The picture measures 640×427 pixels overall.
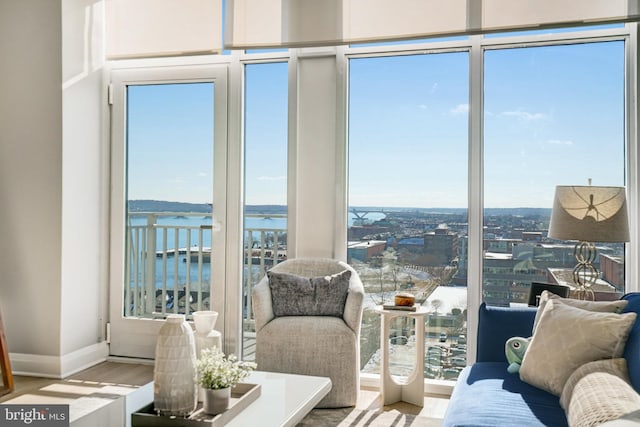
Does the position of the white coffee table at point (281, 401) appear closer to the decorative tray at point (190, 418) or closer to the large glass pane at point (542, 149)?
the decorative tray at point (190, 418)

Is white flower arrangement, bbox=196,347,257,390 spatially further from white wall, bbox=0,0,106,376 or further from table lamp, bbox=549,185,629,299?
white wall, bbox=0,0,106,376

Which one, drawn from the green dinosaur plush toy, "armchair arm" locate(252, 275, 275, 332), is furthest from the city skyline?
the green dinosaur plush toy

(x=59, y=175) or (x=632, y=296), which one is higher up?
(x=59, y=175)

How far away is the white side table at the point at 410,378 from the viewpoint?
138 inches

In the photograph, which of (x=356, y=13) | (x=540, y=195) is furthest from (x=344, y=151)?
(x=540, y=195)

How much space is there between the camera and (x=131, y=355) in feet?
14.5

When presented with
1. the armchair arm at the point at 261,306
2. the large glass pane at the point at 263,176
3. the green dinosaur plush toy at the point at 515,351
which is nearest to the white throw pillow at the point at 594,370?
the green dinosaur plush toy at the point at 515,351

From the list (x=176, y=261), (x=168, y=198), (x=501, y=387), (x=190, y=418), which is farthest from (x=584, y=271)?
(x=168, y=198)

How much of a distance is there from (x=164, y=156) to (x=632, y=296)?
3.37m

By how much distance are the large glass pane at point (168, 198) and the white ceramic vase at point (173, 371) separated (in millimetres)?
2328

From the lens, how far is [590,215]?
294 centimetres

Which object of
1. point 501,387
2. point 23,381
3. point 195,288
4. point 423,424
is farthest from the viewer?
point 195,288

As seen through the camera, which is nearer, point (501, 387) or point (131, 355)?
point (501, 387)

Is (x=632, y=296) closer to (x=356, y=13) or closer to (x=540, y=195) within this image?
(x=540, y=195)
